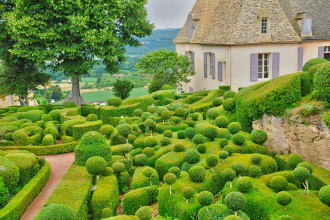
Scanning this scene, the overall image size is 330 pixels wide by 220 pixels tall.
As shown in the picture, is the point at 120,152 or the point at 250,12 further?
the point at 250,12

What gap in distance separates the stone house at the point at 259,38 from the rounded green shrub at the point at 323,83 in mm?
17189

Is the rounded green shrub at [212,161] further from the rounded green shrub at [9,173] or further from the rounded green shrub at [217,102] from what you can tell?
the rounded green shrub at [217,102]

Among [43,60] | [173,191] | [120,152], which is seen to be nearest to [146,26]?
[43,60]

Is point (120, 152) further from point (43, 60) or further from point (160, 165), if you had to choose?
point (43, 60)

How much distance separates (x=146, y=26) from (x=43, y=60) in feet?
31.8

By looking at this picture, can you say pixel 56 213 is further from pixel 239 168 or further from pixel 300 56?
pixel 300 56

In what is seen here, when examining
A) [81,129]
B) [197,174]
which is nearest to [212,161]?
[197,174]

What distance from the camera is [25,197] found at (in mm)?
14914

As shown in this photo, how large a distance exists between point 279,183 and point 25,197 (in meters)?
9.68

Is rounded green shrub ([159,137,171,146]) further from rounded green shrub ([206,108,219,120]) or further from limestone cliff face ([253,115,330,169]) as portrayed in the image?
limestone cliff face ([253,115,330,169])

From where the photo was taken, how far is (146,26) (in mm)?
34625

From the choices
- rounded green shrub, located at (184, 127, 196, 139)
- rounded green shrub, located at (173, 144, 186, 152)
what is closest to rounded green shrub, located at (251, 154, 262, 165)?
rounded green shrub, located at (173, 144, 186, 152)

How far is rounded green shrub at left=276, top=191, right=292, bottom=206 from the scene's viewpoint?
1230 centimetres

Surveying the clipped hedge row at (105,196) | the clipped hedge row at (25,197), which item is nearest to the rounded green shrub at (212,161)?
the clipped hedge row at (105,196)
